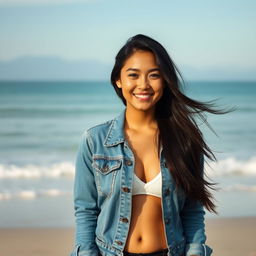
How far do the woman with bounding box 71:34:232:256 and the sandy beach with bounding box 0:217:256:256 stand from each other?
12.9 ft

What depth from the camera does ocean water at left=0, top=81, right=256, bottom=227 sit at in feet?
30.7

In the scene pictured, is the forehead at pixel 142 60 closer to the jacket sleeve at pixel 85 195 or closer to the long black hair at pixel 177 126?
the long black hair at pixel 177 126

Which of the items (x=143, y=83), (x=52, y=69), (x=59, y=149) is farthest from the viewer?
(x=52, y=69)

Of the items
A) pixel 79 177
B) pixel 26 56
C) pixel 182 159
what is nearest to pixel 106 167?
pixel 79 177

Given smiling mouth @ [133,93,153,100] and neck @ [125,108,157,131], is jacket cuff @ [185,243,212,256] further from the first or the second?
smiling mouth @ [133,93,153,100]

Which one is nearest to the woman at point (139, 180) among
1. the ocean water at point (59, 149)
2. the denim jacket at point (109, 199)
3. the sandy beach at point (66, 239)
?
the denim jacket at point (109, 199)

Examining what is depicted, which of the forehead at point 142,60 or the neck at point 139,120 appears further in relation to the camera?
the neck at point 139,120

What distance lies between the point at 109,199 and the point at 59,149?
47.4 ft

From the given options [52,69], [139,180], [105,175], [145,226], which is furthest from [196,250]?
[52,69]

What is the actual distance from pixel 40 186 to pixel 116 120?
7756 mm

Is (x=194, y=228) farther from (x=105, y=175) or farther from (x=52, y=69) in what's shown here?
(x=52, y=69)

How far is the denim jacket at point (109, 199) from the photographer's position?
3.38 meters

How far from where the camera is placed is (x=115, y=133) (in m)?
3.51

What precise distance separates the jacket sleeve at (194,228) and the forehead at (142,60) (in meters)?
0.53
